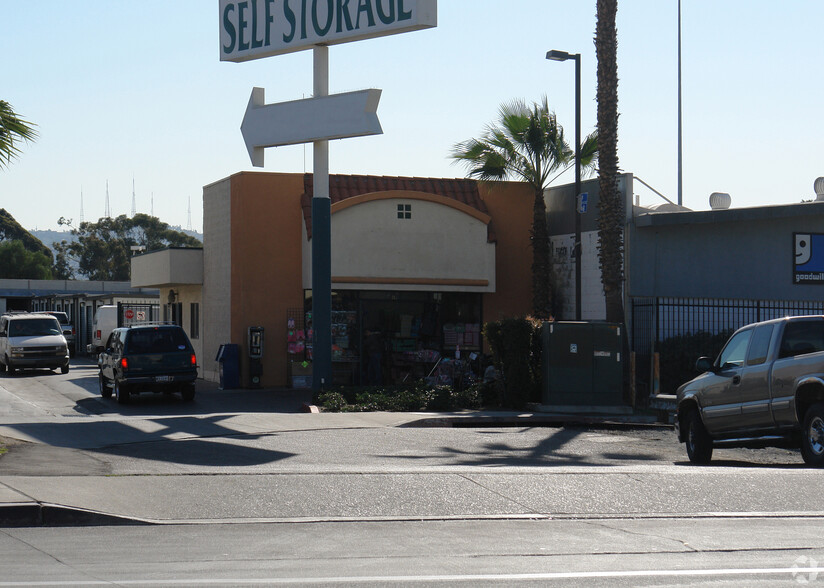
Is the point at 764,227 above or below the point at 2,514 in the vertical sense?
above

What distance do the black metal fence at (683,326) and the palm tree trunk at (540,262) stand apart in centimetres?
291

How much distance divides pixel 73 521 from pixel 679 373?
17612 millimetres

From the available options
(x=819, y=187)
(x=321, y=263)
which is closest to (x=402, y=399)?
(x=321, y=263)

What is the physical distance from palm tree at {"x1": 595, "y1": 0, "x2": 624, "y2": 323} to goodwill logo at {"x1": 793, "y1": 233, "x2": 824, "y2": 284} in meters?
6.04

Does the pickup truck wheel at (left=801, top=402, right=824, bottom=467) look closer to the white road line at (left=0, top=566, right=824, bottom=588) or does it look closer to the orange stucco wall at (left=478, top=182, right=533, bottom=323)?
the white road line at (left=0, top=566, right=824, bottom=588)

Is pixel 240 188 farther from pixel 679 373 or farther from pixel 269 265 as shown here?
pixel 679 373

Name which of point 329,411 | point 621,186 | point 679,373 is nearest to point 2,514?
point 329,411

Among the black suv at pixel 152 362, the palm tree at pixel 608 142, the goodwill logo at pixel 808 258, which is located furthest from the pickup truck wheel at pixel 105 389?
the goodwill logo at pixel 808 258

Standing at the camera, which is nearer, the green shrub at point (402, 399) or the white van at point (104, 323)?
the green shrub at point (402, 399)

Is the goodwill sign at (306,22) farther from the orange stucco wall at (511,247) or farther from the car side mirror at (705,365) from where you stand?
the car side mirror at (705,365)

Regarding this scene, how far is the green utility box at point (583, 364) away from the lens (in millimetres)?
20906

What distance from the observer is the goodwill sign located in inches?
827

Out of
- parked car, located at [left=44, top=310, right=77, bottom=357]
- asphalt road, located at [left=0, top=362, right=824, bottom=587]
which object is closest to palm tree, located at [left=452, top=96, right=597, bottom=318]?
asphalt road, located at [left=0, top=362, right=824, bottom=587]

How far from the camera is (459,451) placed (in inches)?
567
